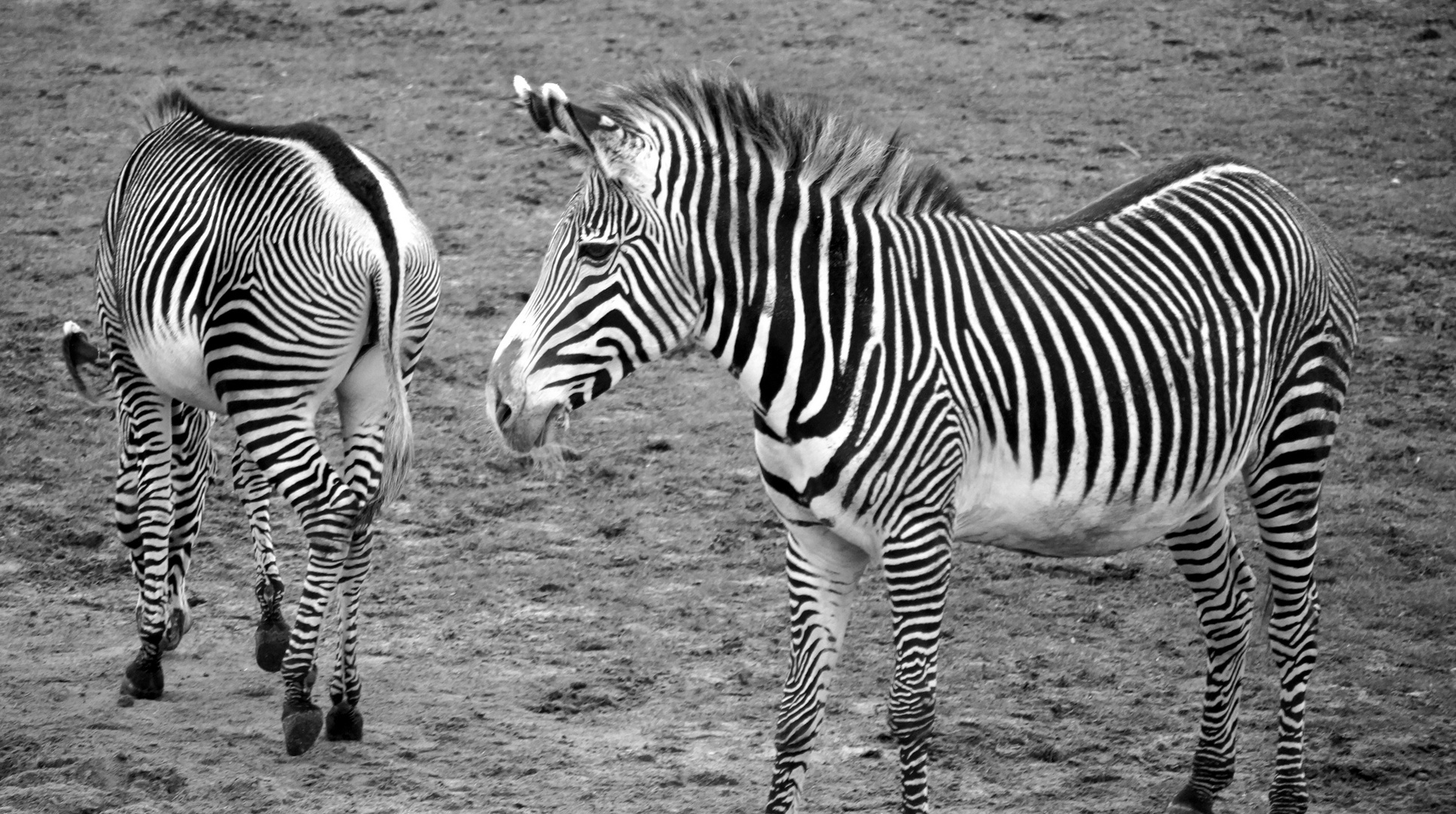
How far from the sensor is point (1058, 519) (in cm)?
484

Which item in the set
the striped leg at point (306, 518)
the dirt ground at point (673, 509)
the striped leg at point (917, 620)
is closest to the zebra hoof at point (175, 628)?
the dirt ground at point (673, 509)

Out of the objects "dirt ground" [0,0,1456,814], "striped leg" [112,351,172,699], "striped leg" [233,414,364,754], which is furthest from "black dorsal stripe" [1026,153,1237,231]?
"striped leg" [112,351,172,699]

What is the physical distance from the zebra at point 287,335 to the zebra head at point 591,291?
155 cm

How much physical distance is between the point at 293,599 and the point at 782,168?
12.6 ft

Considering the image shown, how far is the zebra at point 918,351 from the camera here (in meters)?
4.41

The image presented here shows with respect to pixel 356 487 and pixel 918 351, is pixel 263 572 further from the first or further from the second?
pixel 918 351

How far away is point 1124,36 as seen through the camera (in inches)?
548

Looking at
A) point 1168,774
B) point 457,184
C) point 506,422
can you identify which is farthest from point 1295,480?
point 457,184

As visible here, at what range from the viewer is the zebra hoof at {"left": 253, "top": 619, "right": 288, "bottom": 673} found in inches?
255

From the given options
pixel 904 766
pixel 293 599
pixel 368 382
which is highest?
pixel 368 382

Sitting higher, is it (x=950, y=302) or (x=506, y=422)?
(x=950, y=302)

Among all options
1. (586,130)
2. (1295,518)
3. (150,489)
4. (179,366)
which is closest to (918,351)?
(586,130)

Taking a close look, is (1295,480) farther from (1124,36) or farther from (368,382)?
(1124,36)

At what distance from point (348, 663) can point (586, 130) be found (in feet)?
8.74
